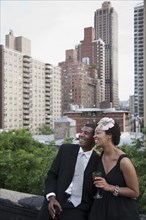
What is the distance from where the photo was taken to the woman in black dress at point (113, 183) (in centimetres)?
238

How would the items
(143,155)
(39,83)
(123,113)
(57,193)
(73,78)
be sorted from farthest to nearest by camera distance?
(73,78) < (39,83) < (123,113) < (143,155) < (57,193)

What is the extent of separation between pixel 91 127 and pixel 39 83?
10049cm

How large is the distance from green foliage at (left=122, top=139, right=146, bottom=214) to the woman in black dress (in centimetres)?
139

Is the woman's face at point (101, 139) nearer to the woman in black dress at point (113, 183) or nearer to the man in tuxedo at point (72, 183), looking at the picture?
the woman in black dress at point (113, 183)

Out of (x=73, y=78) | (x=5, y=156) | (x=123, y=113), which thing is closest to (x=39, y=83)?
(x=73, y=78)

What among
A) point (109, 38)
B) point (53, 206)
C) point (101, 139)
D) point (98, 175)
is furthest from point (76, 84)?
point (98, 175)

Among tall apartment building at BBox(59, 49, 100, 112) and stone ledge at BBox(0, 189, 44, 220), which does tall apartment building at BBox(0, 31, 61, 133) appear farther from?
stone ledge at BBox(0, 189, 44, 220)

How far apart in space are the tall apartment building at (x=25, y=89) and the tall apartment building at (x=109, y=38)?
188ft

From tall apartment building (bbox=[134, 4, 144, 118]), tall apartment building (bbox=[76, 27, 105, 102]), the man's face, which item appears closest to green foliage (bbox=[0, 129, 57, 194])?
the man's face

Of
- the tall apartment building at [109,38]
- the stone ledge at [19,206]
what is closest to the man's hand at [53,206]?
the stone ledge at [19,206]

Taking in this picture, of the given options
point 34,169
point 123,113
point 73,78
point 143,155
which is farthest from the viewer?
point 73,78

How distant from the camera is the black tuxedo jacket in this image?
8.86 ft

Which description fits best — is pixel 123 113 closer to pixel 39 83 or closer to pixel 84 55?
pixel 39 83

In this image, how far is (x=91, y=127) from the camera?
2.83m
